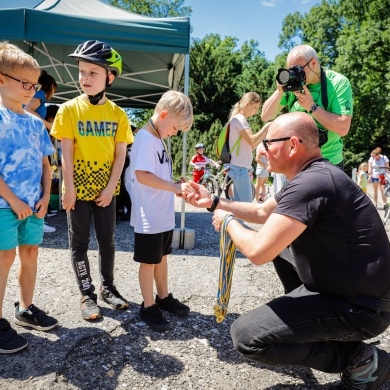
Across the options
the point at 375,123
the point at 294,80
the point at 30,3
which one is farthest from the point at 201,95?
the point at 294,80

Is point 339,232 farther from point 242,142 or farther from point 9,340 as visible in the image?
point 242,142

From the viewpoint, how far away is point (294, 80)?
2.75 m

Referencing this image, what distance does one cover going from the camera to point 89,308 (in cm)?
267

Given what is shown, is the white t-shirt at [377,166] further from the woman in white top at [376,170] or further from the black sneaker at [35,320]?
the black sneaker at [35,320]

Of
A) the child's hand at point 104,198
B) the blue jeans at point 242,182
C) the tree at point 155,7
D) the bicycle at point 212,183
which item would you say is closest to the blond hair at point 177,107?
the child's hand at point 104,198

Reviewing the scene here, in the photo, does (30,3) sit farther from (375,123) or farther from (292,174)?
(375,123)

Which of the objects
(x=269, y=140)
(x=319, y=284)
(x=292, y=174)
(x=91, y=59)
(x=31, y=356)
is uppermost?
(x=91, y=59)

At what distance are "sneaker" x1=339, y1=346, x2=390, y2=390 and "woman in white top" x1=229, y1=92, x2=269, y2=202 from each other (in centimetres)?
251

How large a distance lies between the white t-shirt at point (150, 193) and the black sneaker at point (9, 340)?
3.05ft

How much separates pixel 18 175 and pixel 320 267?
174cm

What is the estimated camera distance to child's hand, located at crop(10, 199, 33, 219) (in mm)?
2194

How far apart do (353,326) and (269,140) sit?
3.18 feet

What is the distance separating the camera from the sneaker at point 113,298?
2842mm

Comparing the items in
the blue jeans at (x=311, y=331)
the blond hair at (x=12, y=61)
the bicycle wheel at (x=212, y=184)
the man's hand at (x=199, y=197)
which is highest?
the blond hair at (x=12, y=61)
